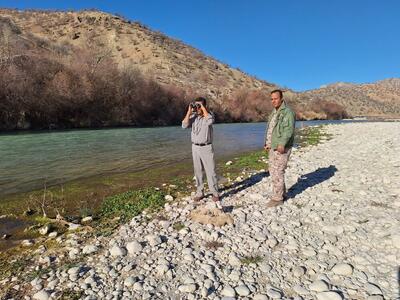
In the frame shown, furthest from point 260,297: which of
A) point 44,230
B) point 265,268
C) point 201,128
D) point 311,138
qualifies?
point 311,138

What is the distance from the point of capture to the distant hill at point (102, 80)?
45250mm

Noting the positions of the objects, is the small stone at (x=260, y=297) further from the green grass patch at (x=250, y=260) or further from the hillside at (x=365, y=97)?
the hillside at (x=365, y=97)

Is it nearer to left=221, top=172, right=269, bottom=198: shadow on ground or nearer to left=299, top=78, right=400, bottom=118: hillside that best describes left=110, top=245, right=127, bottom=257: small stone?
left=221, top=172, right=269, bottom=198: shadow on ground

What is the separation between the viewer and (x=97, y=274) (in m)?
4.81

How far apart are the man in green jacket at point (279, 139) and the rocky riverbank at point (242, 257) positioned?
1.41 ft

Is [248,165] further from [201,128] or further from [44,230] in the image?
[44,230]

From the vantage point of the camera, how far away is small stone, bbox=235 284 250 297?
4266mm

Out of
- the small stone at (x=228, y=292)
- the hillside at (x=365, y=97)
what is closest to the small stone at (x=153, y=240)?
the small stone at (x=228, y=292)

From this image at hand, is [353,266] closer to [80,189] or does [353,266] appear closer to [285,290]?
[285,290]

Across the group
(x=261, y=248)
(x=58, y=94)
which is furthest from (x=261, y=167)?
(x=58, y=94)

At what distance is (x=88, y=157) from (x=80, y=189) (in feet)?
27.3

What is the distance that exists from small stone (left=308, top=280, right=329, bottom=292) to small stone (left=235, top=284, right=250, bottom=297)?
0.83 meters

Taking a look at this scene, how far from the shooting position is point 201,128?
8.20 meters

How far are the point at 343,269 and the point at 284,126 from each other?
376 cm
